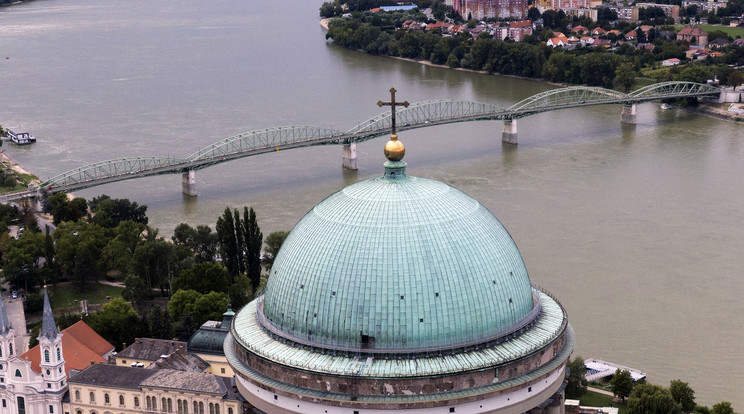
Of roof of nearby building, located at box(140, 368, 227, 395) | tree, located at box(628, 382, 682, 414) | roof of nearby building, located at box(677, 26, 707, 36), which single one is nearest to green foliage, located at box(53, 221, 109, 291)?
roof of nearby building, located at box(140, 368, 227, 395)

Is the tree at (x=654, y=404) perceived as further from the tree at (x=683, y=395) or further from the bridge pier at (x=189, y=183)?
the bridge pier at (x=189, y=183)

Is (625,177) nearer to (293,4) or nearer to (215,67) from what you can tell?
(215,67)

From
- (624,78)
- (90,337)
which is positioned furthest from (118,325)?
(624,78)

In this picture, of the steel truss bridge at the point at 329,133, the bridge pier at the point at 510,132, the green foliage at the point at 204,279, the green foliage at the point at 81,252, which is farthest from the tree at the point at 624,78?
the green foliage at the point at 204,279

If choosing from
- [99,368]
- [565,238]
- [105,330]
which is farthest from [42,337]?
[565,238]

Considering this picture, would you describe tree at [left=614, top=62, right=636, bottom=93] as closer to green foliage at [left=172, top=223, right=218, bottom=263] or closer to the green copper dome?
green foliage at [left=172, top=223, right=218, bottom=263]
